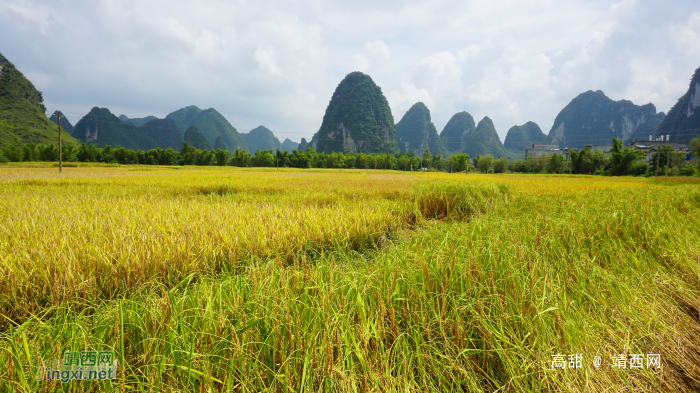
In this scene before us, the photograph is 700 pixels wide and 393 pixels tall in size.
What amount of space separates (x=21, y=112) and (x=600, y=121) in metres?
253

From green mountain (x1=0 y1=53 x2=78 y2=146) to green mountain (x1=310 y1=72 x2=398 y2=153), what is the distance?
3699 inches

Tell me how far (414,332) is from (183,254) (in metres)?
2.24

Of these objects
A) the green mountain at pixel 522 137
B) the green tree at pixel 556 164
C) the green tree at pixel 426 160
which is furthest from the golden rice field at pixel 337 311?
the green mountain at pixel 522 137

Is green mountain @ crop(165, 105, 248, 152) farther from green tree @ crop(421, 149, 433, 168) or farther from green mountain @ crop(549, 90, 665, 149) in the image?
green mountain @ crop(549, 90, 665, 149)

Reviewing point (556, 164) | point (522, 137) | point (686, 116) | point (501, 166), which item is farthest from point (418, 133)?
point (556, 164)

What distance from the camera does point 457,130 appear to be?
160 meters

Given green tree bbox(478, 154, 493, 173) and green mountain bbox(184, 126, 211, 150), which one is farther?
green mountain bbox(184, 126, 211, 150)

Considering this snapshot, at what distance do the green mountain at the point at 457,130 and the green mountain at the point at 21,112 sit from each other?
165169mm

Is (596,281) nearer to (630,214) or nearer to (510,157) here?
(630,214)

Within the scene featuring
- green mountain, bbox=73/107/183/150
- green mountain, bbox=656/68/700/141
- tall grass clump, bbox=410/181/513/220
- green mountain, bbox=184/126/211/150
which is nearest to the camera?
tall grass clump, bbox=410/181/513/220

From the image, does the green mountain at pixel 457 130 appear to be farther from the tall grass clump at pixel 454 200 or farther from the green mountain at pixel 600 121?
the tall grass clump at pixel 454 200

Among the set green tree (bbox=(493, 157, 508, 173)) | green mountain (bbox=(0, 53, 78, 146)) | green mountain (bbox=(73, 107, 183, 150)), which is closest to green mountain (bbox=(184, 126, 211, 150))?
green mountain (bbox=(73, 107, 183, 150))

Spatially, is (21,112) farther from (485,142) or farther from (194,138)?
(485,142)

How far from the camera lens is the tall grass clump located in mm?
5914
